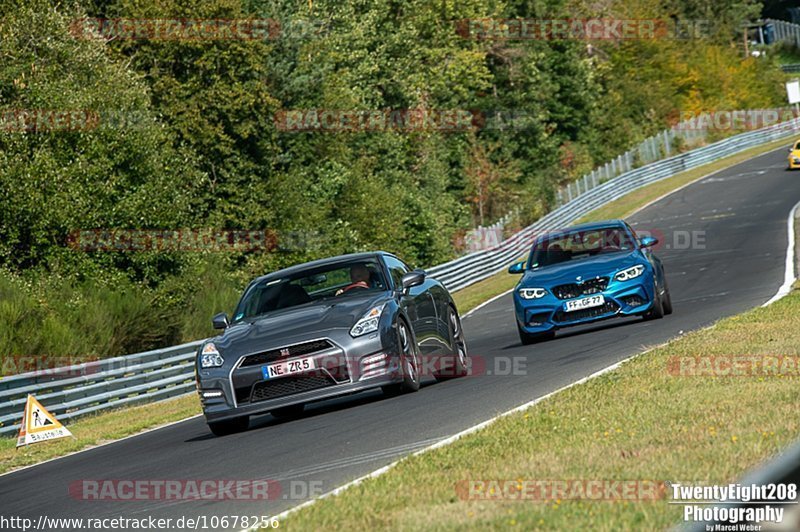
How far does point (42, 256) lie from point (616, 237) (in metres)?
22.3

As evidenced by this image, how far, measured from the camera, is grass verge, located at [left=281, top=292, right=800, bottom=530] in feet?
17.7

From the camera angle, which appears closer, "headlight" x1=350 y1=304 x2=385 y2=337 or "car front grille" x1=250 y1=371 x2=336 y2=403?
"car front grille" x1=250 y1=371 x2=336 y2=403

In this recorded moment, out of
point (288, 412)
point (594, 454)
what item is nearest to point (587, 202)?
point (288, 412)

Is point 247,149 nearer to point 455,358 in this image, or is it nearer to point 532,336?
point 532,336

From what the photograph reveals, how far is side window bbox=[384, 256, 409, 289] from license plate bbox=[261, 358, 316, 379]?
1.80 m

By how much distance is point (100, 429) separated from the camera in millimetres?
17078

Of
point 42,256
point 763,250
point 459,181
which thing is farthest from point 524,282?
point 459,181

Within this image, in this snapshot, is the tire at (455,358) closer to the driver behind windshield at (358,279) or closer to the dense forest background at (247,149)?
the driver behind windshield at (358,279)

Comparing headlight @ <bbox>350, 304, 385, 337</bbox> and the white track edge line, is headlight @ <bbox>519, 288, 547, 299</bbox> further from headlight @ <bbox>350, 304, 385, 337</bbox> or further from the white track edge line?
headlight @ <bbox>350, 304, 385, 337</bbox>

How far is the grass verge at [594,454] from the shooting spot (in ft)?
17.7

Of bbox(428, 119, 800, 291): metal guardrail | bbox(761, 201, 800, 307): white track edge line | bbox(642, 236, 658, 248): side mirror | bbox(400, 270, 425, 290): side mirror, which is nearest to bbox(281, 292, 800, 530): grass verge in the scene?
bbox(400, 270, 425, 290): side mirror

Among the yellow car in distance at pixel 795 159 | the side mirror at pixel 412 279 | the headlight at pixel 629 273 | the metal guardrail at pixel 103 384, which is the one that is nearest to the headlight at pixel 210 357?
the side mirror at pixel 412 279

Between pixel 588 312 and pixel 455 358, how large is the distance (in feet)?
10.7

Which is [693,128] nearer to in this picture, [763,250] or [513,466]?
[763,250]
